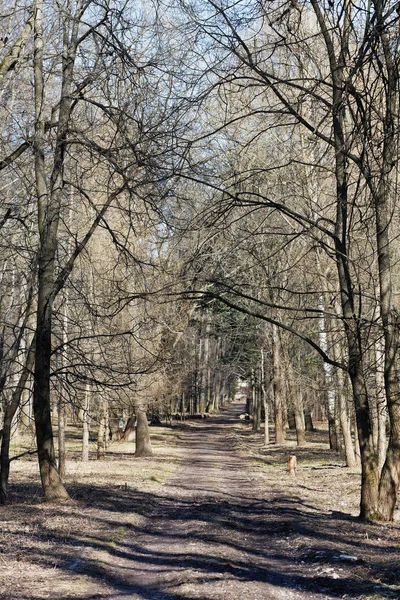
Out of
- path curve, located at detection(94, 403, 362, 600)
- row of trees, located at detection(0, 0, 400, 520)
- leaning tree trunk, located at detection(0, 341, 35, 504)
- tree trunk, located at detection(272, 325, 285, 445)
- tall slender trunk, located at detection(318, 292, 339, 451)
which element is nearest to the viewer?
path curve, located at detection(94, 403, 362, 600)

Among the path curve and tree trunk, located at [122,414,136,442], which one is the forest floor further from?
tree trunk, located at [122,414,136,442]

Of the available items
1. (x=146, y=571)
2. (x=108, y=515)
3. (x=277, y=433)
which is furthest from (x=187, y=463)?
(x=146, y=571)

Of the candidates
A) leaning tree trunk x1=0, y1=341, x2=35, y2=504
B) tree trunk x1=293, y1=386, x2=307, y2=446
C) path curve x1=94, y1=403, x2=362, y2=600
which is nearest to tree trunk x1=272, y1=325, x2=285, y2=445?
tree trunk x1=293, y1=386, x2=307, y2=446

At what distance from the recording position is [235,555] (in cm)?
862

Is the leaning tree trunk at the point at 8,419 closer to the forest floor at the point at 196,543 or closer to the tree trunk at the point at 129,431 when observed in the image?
the forest floor at the point at 196,543

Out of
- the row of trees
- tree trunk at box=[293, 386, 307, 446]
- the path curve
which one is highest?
the row of trees

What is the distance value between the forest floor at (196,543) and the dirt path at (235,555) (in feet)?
0.05

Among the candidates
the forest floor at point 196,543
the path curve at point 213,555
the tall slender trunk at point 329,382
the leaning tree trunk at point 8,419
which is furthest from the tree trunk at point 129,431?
the leaning tree trunk at point 8,419

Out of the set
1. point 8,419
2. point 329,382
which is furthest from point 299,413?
point 8,419

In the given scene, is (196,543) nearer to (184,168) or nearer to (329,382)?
(184,168)

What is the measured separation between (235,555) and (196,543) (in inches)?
34.5

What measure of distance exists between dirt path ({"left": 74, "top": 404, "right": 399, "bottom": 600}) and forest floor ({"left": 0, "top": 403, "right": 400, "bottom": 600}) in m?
0.02

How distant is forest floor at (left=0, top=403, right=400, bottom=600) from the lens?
22.6 feet

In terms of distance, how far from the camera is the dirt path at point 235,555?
22.4 feet
